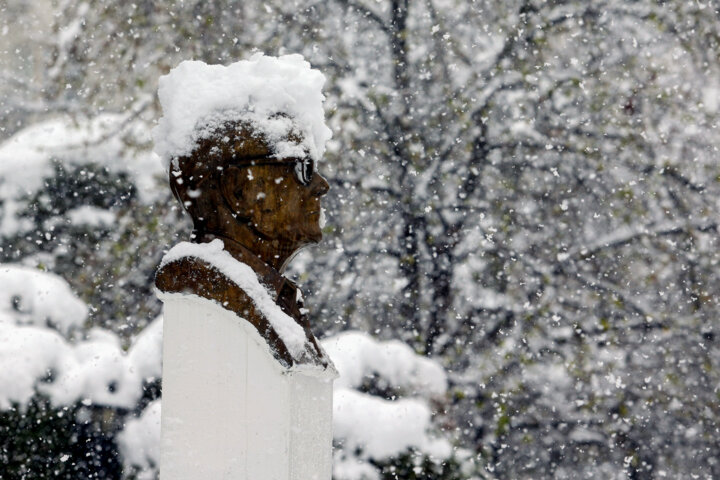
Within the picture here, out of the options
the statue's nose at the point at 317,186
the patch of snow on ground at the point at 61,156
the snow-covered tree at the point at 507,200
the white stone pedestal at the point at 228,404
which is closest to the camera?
the white stone pedestal at the point at 228,404

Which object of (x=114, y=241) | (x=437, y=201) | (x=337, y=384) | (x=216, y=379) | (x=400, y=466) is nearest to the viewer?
(x=216, y=379)

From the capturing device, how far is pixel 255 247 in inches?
95.3

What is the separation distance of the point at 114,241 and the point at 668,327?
336 centimetres

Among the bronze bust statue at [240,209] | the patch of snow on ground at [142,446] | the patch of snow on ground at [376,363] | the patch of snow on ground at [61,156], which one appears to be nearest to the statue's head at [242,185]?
the bronze bust statue at [240,209]

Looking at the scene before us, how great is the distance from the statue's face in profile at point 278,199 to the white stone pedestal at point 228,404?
233mm

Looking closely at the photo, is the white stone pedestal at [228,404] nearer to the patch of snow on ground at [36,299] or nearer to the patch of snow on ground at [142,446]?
the patch of snow on ground at [142,446]

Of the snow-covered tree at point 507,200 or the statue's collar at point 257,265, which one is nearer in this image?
the statue's collar at point 257,265

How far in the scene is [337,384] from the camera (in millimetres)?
4859

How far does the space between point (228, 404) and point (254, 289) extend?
263mm

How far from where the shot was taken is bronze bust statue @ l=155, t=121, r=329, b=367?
7.70ft

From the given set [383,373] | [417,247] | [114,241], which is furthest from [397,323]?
[114,241]

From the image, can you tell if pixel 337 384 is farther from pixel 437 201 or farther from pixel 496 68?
pixel 496 68

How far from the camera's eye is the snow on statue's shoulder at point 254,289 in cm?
229

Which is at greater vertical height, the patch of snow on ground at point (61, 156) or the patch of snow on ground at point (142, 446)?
the patch of snow on ground at point (61, 156)
